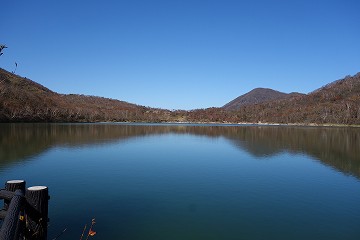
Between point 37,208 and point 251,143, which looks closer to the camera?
point 37,208

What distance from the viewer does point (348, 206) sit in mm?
15000

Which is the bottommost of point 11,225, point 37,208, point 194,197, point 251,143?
point 194,197

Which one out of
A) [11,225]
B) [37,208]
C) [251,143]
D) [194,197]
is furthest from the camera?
[251,143]

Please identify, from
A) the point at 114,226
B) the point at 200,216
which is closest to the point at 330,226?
the point at 200,216

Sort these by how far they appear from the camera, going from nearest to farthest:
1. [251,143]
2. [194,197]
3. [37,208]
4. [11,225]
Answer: [11,225]
[37,208]
[194,197]
[251,143]

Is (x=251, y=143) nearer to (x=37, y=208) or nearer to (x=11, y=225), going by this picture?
(x=37, y=208)

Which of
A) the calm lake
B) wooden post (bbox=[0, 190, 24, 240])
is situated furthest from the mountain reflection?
wooden post (bbox=[0, 190, 24, 240])

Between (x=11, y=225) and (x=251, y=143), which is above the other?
(x=11, y=225)

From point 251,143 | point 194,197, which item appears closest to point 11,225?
point 194,197

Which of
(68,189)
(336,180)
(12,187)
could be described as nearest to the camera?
(12,187)

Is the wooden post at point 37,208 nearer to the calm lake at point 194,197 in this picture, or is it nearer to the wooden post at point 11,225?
the wooden post at point 11,225

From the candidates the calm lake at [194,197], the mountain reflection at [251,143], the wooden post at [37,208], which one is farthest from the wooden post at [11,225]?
the mountain reflection at [251,143]

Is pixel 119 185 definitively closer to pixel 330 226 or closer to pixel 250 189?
pixel 250 189

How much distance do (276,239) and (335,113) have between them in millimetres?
190536
